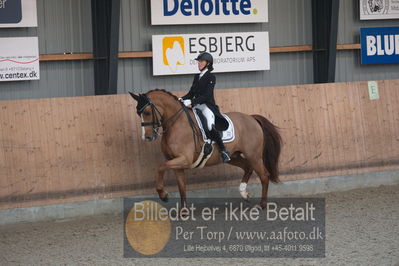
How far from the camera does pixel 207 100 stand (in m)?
11.3

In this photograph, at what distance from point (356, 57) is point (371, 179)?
3.10 m

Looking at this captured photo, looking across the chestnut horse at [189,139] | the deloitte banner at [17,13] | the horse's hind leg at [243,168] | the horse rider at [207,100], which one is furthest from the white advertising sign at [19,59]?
the horse's hind leg at [243,168]

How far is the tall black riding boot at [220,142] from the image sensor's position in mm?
11367

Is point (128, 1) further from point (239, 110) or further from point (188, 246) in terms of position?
point (188, 246)

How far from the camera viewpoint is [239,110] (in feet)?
43.3

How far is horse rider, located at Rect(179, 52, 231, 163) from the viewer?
36.8 ft

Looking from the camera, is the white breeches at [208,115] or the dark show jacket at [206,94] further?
the white breeches at [208,115]

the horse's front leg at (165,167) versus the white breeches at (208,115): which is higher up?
the white breeches at (208,115)

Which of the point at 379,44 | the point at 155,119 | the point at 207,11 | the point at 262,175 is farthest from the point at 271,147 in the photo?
the point at 379,44

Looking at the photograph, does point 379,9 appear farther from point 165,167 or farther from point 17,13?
point 17,13

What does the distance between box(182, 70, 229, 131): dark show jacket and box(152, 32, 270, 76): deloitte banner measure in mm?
2673

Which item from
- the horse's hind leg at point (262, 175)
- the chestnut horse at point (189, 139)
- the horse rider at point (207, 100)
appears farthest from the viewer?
the horse's hind leg at point (262, 175)

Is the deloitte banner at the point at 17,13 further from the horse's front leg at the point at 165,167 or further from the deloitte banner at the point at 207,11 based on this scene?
the horse's front leg at the point at 165,167

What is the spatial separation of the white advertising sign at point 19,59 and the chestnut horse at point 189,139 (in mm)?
2937
